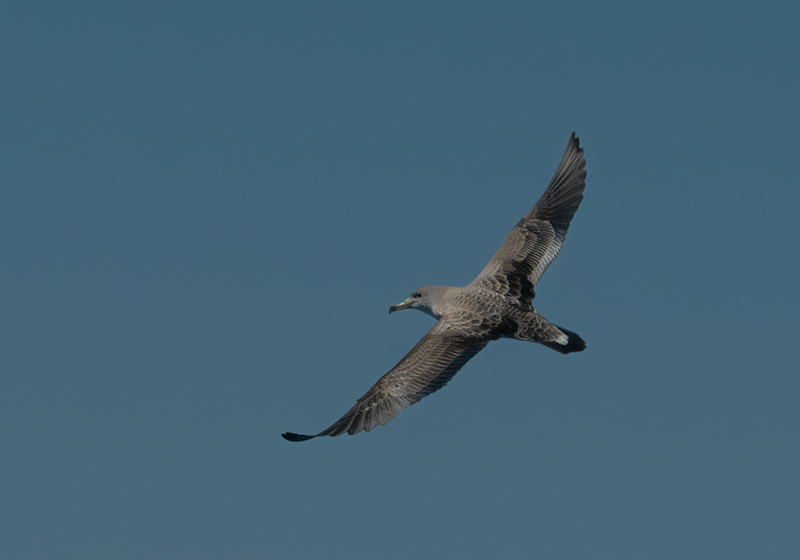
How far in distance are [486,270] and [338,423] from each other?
768 cm

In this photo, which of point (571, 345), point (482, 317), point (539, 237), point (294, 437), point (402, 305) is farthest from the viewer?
point (539, 237)

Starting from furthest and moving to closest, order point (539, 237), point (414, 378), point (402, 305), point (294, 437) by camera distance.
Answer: point (539, 237)
point (402, 305)
point (414, 378)
point (294, 437)

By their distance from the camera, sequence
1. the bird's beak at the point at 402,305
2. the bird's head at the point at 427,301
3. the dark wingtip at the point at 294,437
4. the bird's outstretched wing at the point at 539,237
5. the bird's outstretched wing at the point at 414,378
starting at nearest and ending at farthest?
the dark wingtip at the point at 294,437, the bird's outstretched wing at the point at 414,378, the bird's head at the point at 427,301, the bird's outstretched wing at the point at 539,237, the bird's beak at the point at 402,305

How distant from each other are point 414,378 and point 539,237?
25.7 feet

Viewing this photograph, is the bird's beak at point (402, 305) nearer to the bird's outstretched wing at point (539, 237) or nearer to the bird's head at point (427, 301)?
the bird's head at point (427, 301)

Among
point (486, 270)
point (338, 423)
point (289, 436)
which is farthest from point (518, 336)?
point (289, 436)

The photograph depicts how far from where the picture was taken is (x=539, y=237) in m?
28.3

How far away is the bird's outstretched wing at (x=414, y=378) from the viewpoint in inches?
866

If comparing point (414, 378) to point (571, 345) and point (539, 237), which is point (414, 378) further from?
point (539, 237)

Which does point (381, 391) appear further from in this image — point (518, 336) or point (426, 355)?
point (518, 336)

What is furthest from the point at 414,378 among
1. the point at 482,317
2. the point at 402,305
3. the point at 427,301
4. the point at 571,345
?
the point at 402,305

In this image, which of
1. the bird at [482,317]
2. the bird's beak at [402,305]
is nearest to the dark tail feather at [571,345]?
the bird at [482,317]

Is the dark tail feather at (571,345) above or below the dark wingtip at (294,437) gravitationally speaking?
above

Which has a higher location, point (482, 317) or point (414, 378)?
point (482, 317)
